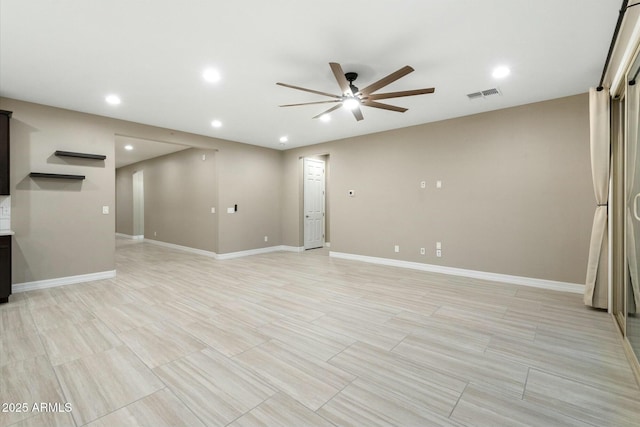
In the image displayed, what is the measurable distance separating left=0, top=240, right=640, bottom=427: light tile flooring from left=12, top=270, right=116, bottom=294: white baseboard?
1.24ft

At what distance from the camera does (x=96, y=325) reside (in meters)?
2.94

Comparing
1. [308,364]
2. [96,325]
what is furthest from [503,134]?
[96,325]

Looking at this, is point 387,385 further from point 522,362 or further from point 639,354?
point 639,354

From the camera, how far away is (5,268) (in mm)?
3557

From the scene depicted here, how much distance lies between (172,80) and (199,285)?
296 cm

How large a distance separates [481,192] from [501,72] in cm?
204

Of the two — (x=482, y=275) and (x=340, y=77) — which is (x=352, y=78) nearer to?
(x=340, y=77)

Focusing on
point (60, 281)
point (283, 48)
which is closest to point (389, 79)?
point (283, 48)

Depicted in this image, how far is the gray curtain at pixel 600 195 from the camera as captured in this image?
10.5 feet

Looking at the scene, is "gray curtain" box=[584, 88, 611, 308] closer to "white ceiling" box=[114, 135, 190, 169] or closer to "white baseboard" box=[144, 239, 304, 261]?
"white baseboard" box=[144, 239, 304, 261]

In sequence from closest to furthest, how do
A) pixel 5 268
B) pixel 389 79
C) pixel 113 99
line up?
pixel 389 79, pixel 5 268, pixel 113 99

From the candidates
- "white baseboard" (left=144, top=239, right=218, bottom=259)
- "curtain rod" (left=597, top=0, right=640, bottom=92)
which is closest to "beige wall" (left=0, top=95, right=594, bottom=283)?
"curtain rod" (left=597, top=0, right=640, bottom=92)

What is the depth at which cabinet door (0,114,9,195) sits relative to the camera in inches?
150

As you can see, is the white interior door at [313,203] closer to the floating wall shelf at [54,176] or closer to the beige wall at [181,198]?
the beige wall at [181,198]
